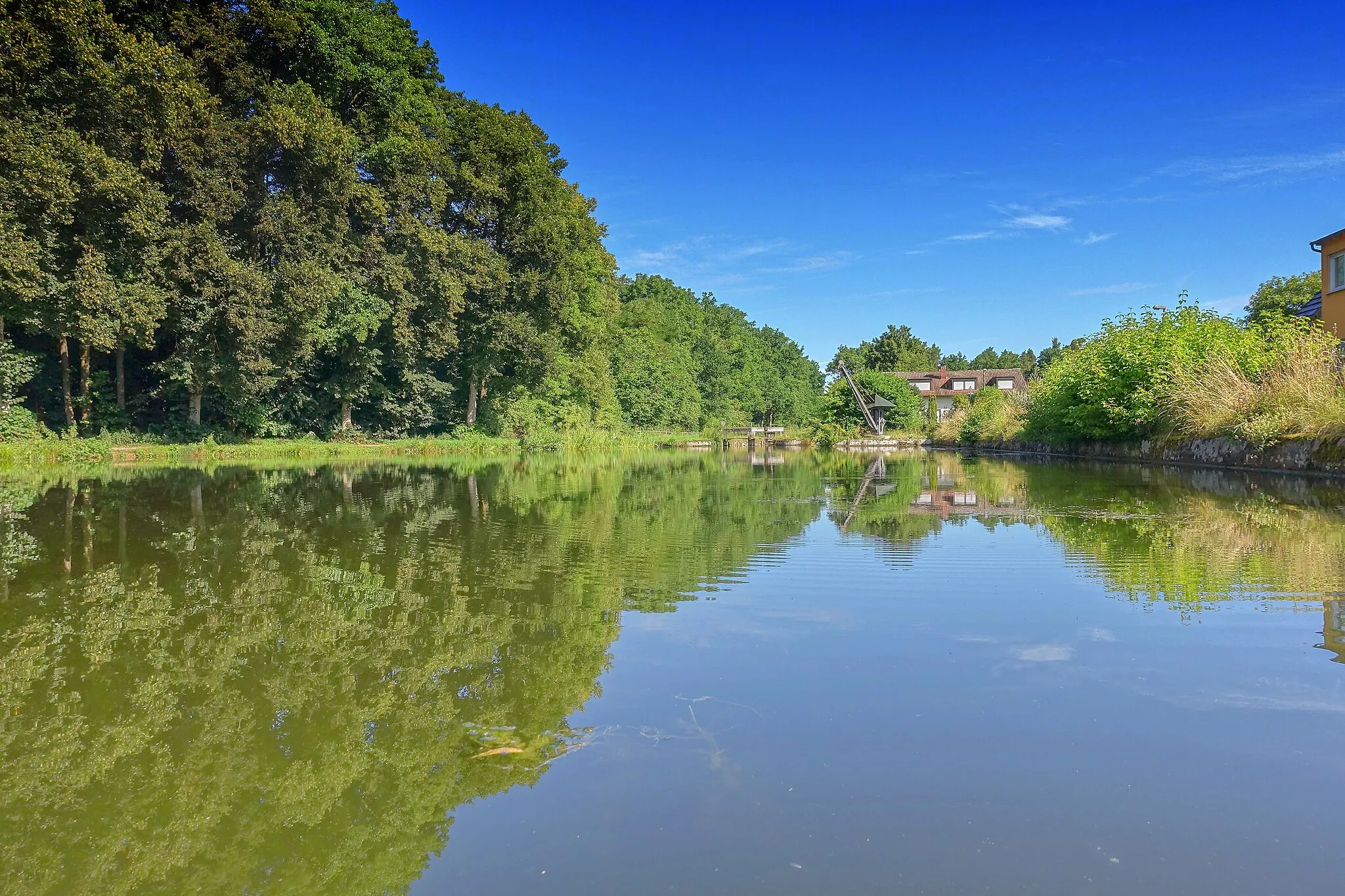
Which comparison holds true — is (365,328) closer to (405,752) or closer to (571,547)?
(571,547)

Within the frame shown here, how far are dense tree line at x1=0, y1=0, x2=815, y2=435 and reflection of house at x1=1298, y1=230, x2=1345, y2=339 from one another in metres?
26.8

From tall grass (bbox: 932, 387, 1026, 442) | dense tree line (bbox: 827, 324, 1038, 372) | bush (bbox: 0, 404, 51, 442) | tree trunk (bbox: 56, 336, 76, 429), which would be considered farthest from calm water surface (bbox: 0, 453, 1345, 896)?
dense tree line (bbox: 827, 324, 1038, 372)

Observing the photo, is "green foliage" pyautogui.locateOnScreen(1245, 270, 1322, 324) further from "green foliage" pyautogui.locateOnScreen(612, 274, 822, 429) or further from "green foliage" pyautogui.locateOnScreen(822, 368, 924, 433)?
"green foliage" pyautogui.locateOnScreen(612, 274, 822, 429)

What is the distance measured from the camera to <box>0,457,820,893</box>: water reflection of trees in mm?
2947

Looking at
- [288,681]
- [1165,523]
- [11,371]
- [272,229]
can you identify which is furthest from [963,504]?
[11,371]

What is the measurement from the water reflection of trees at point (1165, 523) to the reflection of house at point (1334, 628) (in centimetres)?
1

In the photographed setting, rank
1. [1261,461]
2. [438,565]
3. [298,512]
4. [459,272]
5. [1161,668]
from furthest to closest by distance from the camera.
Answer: [459,272], [1261,461], [298,512], [438,565], [1161,668]

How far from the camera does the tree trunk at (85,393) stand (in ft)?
93.5

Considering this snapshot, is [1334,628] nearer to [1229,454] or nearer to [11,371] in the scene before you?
[1229,454]

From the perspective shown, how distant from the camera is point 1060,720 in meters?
3.85

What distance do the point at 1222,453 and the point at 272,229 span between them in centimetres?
2818

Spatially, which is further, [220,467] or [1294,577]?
[220,467]

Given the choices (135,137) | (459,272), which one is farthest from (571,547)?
(459,272)

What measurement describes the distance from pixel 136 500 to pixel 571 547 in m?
8.80
